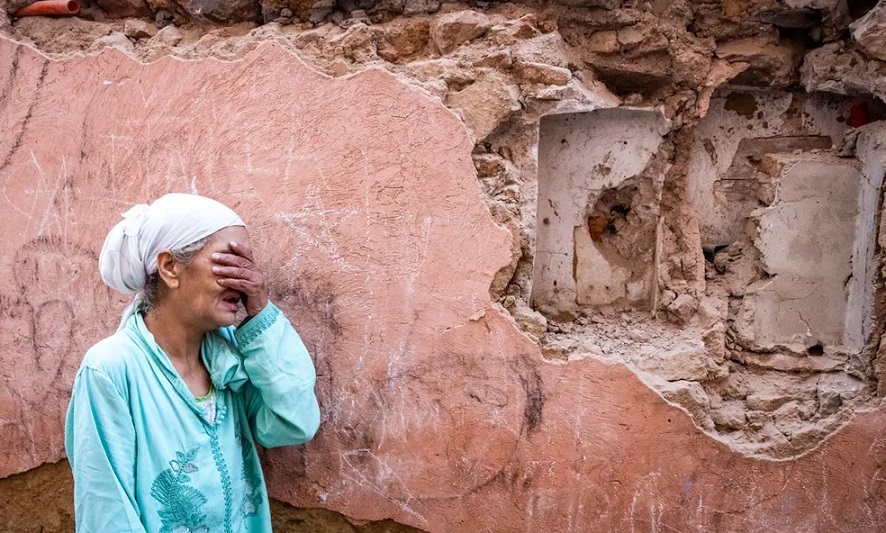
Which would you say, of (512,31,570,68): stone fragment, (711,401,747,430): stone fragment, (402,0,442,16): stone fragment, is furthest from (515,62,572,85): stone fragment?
(711,401,747,430): stone fragment

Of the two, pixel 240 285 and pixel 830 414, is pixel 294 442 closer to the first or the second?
pixel 240 285

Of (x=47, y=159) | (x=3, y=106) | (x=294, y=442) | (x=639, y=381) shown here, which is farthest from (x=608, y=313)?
(x=3, y=106)

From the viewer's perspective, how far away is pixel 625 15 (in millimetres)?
2191

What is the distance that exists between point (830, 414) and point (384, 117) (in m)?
1.61

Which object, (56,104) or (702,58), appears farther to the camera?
(56,104)

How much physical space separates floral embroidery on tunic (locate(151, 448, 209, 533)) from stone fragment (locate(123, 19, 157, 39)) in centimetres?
148

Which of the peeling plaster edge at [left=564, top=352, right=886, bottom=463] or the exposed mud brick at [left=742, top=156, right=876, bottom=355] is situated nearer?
the peeling plaster edge at [left=564, top=352, right=886, bottom=463]

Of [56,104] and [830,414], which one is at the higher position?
[56,104]

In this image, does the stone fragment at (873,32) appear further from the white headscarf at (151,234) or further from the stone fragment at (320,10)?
the white headscarf at (151,234)

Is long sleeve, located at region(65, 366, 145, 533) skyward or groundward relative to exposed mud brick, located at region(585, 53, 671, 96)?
groundward

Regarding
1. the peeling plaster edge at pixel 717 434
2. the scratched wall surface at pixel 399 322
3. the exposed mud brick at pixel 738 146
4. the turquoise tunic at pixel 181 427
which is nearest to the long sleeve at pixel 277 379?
the turquoise tunic at pixel 181 427

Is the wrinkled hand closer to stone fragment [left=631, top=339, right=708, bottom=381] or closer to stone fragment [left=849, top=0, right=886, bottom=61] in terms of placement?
stone fragment [left=631, top=339, right=708, bottom=381]

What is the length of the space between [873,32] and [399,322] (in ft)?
5.26

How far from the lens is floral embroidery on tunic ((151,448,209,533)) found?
187 cm
